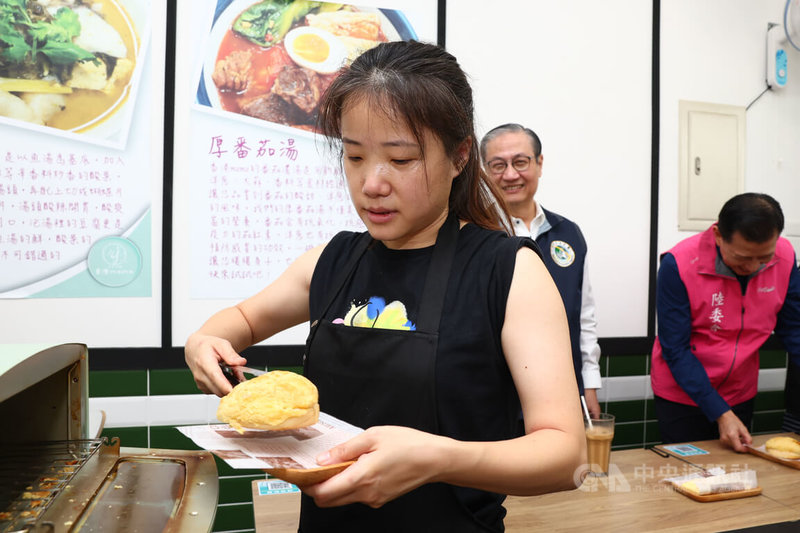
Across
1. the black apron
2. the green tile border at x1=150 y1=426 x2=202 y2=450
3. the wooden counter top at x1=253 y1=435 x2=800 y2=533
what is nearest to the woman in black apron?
the black apron

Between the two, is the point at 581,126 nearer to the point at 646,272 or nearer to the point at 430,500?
the point at 646,272

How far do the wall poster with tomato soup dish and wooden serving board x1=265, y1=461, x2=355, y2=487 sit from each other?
219cm

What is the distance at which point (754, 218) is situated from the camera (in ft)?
8.57

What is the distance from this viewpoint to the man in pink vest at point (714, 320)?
111 inches

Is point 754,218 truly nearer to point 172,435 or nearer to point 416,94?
point 416,94

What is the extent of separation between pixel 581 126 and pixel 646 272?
3.10 ft

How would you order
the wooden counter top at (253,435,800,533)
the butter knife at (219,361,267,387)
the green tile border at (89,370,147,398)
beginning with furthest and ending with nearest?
Result: the green tile border at (89,370,147,398) < the wooden counter top at (253,435,800,533) < the butter knife at (219,361,267,387)

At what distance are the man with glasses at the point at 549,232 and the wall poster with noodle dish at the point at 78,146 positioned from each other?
157 centimetres

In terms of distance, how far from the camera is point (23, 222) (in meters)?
2.72

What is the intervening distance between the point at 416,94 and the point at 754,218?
6.92ft

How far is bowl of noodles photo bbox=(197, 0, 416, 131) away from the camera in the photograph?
9.55 feet

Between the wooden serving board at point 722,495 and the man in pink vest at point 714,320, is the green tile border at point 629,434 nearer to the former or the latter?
the man in pink vest at point 714,320

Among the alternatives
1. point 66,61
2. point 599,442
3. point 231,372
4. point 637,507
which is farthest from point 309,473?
point 66,61

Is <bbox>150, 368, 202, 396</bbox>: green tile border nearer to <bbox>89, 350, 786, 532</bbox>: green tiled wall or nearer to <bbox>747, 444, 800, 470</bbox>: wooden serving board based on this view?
<bbox>89, 350, 786, 532</bbox>: green tiled wall
